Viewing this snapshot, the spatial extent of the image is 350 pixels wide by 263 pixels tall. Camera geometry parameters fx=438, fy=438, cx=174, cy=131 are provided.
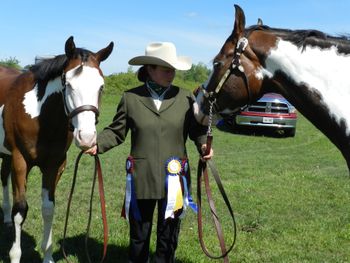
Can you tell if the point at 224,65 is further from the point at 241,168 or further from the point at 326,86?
the point at 241,168

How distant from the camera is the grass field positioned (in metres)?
4.64

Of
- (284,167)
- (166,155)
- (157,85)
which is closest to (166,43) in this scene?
(157,85)

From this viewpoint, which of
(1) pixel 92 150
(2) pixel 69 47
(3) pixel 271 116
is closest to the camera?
(1) pixel 92 150

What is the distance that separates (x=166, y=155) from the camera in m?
3.57

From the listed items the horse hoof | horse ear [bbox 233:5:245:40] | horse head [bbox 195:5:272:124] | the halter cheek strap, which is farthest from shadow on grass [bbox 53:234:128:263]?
horse ear [bbox 233:5:245:40]

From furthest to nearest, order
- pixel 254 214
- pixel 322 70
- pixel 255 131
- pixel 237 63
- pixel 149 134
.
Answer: pixel 255 131 < pixel 254 214 < pixel 149 134 < pixel 237 63 < pixel 322 70

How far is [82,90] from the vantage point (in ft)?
11.2

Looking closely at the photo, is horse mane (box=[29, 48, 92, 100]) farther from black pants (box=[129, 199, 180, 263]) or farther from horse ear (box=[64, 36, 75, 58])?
black pants (box=[129, 199, 180, 263])

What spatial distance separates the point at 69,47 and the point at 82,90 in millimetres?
489

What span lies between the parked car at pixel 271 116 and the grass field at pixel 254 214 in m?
4.35

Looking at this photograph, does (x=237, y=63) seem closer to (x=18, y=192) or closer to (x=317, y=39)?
(x=317, y=39)

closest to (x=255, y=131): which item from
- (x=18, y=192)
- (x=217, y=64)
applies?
(x=18, y=192)

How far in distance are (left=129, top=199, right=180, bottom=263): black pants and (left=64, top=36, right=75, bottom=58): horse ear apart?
4.52ft

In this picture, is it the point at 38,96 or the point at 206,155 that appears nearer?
the point at 206,155
